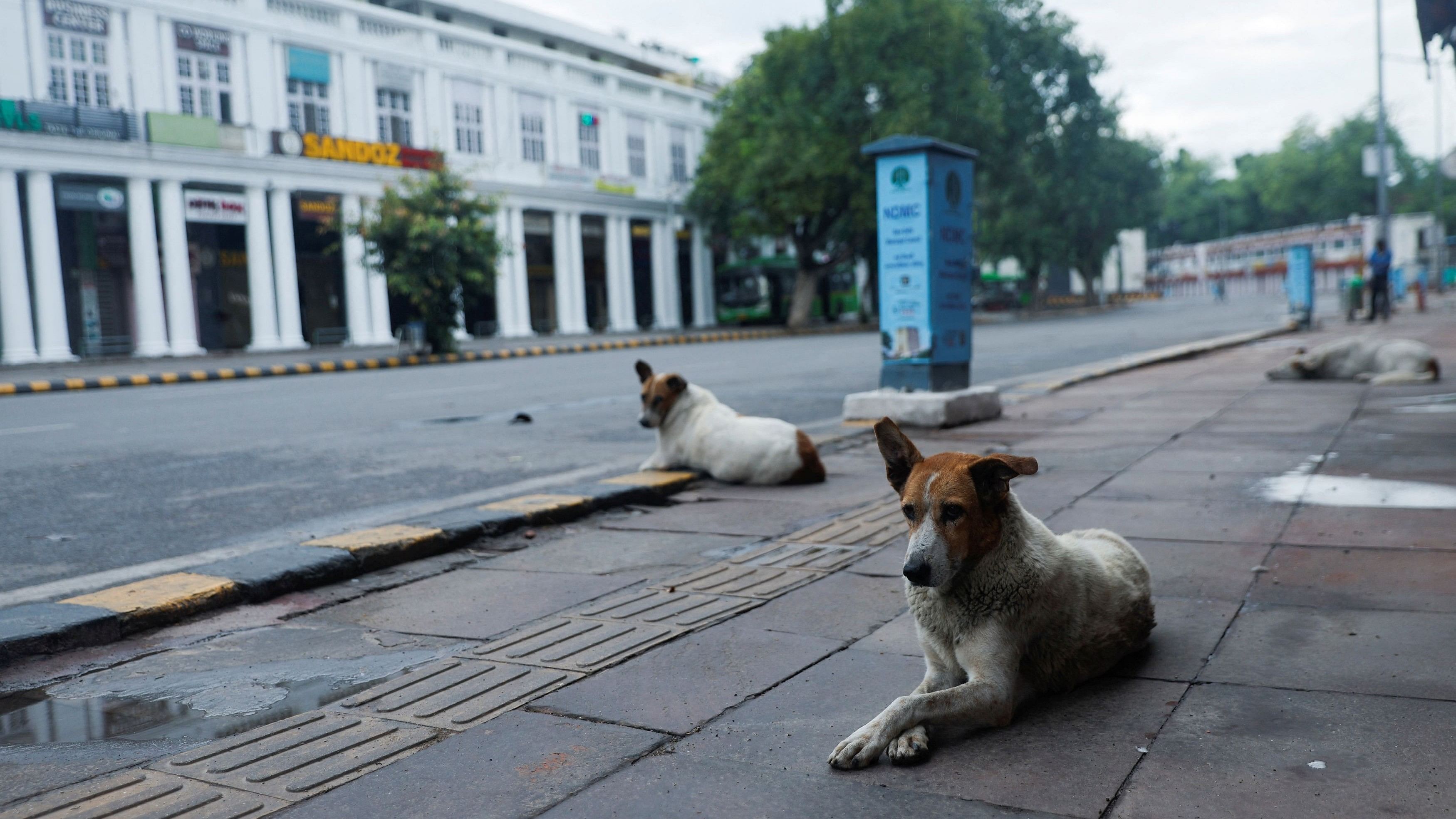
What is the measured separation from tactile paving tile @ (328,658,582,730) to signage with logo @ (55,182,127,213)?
27550 mm

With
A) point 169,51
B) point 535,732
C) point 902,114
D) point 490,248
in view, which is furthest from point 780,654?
point 902,114

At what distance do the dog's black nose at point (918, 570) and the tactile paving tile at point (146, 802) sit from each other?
159 cm

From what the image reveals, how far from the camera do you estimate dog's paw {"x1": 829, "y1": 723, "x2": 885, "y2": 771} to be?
260cm

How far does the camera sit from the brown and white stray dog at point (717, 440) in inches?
265

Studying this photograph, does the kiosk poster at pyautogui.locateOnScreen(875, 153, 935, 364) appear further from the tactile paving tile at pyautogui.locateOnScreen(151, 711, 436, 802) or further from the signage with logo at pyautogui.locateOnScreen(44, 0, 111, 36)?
the signage with logo at pyautogui.locateOnScreen(44, 0, 111, 36)

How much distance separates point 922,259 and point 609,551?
5257 millimetres

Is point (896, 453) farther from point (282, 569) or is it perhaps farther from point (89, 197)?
point (89, 197)

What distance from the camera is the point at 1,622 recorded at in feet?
12.7

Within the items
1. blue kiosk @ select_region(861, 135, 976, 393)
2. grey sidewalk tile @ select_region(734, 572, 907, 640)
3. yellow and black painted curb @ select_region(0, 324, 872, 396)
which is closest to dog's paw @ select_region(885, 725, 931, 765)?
grey sidewalk tile @ select_region(734, 572, 907, 640)

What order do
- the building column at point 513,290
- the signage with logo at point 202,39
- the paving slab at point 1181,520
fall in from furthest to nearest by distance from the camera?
the building column at point 513,290 < the signage with logo at point 202,39 < the paving slab at point 1181,520

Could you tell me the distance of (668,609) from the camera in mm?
4066

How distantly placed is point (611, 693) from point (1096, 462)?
4.74 m

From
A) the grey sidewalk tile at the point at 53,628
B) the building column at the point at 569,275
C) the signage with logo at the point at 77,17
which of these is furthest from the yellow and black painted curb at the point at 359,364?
the grey sidewalk tile at the point at 53,628

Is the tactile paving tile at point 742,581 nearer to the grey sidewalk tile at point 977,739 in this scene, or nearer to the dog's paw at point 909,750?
the grey sidewalk tile at point 977,739
